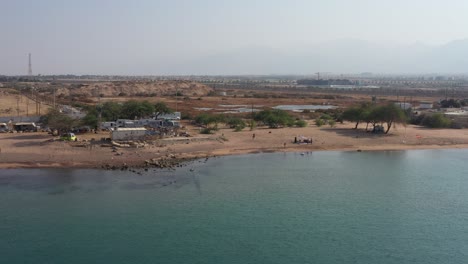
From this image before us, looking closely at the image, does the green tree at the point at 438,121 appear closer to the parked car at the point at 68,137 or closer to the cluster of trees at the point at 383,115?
the cluster of trees at the point at 383,115

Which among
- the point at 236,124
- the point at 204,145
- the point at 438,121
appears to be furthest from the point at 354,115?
the point at 204,145

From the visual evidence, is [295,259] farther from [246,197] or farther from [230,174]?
[230,174]

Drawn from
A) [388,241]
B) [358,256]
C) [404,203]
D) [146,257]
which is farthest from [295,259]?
[404,203]

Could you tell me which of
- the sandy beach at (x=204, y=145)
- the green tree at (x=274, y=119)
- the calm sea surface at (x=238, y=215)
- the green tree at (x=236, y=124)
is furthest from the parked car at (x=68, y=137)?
the green tree at (x=274, y=119)

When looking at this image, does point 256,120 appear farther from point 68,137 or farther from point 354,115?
point 68,137

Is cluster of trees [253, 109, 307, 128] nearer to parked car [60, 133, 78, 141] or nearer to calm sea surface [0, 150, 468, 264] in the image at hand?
calm sea surface [0, 150, 468, 264]

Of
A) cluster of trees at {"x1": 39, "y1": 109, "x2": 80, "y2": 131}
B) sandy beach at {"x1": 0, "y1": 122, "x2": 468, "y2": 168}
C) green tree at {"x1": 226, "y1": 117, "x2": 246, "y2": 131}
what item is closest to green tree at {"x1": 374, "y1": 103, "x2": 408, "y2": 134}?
sandy beach at {"x1": 0, "y1": 122, "x2": 468, "y2": 168}

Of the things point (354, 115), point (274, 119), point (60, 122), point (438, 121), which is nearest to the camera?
point (60, 122)
